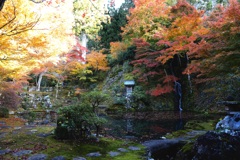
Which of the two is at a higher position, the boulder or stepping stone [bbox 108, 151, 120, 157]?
the boulder

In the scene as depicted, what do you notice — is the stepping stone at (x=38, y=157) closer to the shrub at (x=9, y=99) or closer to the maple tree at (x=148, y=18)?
the shrub at (x=9, y=99)

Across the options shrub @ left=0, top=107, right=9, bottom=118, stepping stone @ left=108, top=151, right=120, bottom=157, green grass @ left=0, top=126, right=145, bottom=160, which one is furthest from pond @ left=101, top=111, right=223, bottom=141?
shrub @ left=0, top=107, right=9, bottom=118

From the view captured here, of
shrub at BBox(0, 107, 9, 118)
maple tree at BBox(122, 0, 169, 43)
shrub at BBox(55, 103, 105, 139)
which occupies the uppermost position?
maple tree at BBox(122, 0, 169, 43)

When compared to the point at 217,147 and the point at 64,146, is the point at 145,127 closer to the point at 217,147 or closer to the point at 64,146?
the point at 64,146

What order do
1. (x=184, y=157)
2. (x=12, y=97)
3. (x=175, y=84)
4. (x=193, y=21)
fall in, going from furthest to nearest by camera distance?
1. (x=175, y=84)
2. (x=193, y=21)
3. (x=12, y=97)
4. (x=184, y=157)

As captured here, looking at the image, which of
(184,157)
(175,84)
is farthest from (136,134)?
(175,84)

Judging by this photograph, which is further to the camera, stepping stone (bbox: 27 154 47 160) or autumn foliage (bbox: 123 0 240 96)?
autumn foliage (bbox: 123 0 240 96)

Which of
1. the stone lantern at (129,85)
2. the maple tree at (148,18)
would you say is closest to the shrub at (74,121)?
the stone lantern at (129,85)

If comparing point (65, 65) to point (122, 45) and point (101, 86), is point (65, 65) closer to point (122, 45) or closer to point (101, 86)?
point (101, 86)

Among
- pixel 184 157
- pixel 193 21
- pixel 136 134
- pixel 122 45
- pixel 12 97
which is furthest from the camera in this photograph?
pixel 122 45

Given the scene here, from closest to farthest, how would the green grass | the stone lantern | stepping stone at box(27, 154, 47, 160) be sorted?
stepping stone at box(27, 154, 47, 160)
the green grass
the stone lantern

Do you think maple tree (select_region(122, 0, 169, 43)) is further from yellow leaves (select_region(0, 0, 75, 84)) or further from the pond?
yellow leaves (select_region(0, 0, 75, 84))

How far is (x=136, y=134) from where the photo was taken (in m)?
7.55

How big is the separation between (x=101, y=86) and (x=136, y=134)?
12914 millimetres
